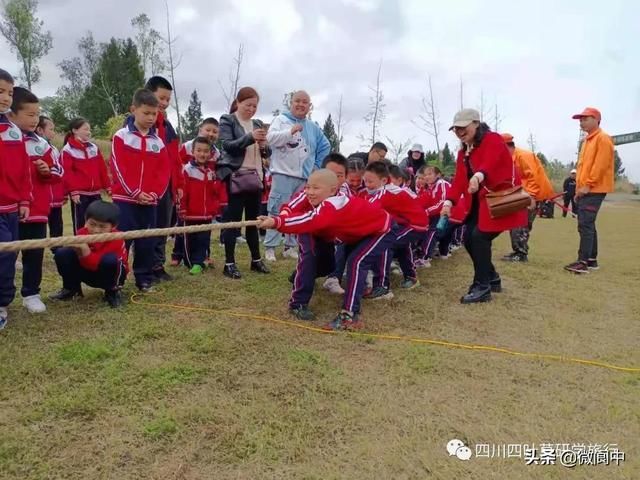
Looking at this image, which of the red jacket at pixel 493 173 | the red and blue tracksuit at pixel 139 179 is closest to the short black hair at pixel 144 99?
the red and blue tracksuit at pixel 139 179

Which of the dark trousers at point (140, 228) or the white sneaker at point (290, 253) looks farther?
the white sneaker at point (290, 253)

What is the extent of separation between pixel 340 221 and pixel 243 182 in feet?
4.93

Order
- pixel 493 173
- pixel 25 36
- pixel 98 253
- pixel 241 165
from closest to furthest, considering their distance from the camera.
Answer: pixel 98 253
pixel 493 173
pixel 241 165
pixel 25 36

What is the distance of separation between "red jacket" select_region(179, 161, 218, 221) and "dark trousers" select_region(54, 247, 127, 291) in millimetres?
1631

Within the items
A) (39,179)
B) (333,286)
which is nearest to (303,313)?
(333,286)

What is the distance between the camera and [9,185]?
3344 mm

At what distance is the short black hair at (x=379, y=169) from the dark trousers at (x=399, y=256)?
20.4 inches

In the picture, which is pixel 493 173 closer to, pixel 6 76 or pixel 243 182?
pixel 243 182

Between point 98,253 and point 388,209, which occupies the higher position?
point 388,209

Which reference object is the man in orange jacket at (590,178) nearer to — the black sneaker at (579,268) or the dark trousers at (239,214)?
the black sneaker at (579,268)

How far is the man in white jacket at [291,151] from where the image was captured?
222 inches

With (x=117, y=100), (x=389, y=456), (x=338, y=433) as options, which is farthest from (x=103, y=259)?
(x=117, y=100)

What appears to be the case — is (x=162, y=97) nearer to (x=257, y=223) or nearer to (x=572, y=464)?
(x=257, y=223)

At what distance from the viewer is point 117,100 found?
39906 millimetres
